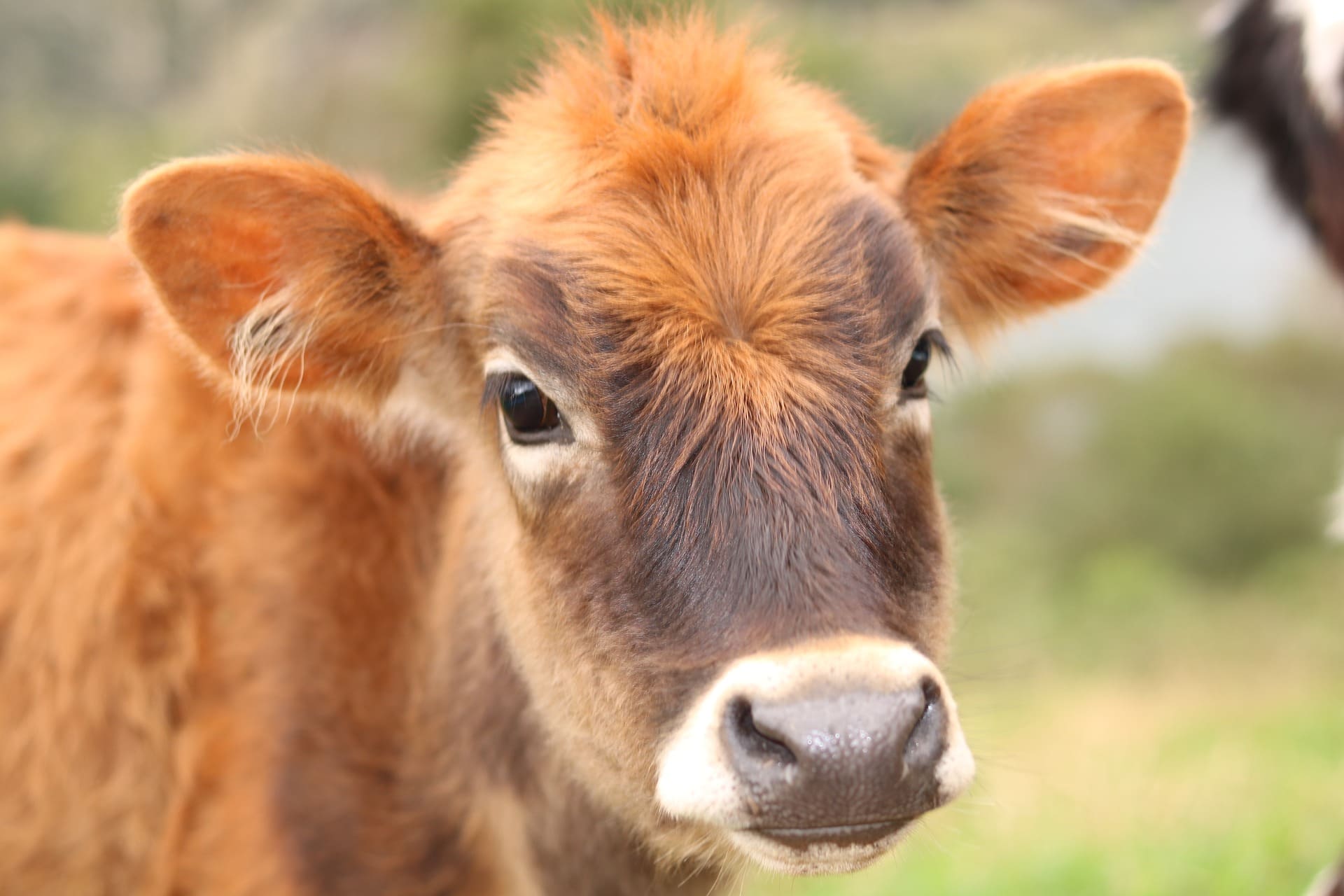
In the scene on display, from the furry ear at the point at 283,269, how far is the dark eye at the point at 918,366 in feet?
4.40

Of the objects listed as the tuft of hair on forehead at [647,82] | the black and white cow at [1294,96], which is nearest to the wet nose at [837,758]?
the tuft of hair on forehead at [647,82]

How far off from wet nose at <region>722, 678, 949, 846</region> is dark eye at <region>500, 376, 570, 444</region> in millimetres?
895

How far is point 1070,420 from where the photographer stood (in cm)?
2094

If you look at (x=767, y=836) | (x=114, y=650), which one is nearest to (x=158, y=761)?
(x=114, y=650)

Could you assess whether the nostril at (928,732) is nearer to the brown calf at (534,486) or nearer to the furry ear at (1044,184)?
the brown calf at (534,486)

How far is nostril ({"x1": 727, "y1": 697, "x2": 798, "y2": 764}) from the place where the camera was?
7.79ft

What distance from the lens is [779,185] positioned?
312 cm

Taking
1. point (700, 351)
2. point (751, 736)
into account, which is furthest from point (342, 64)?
point (751, 736)

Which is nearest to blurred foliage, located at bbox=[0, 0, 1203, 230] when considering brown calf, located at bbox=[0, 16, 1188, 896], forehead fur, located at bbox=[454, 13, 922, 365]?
brown calf, located at bbox=[0, 16, 1188, 896]

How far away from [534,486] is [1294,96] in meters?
4.05

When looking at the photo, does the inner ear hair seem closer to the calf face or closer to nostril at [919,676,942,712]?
the calf face

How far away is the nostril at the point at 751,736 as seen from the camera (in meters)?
2.38

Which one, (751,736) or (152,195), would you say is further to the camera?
(152,195)

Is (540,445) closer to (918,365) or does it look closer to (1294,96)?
(918,365)
